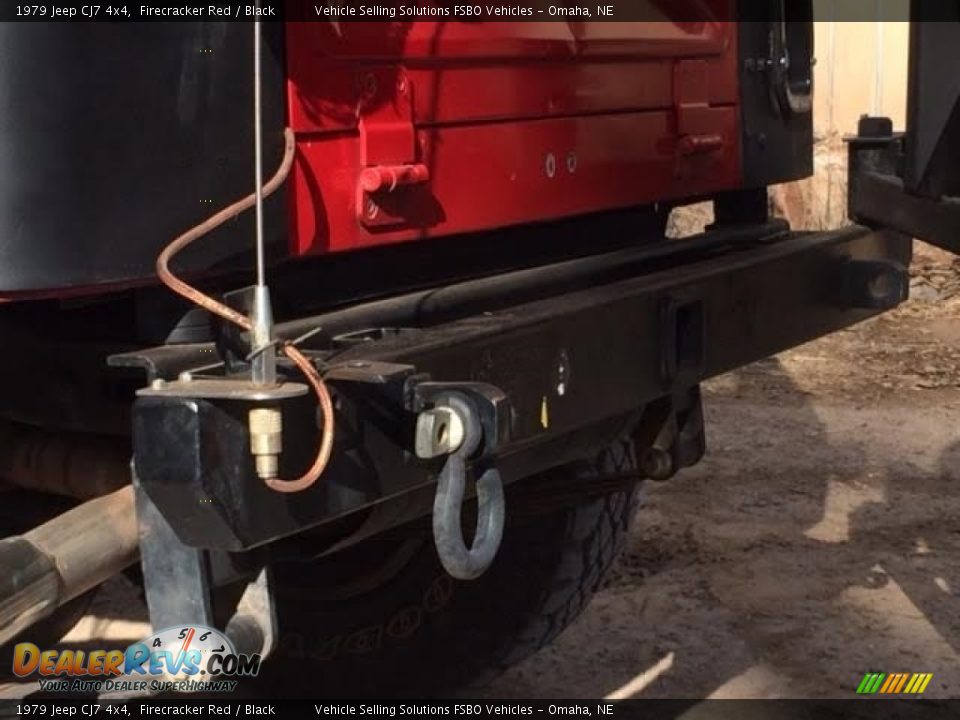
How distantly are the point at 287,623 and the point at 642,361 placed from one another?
924 millimetres

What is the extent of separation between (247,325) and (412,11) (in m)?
0.76

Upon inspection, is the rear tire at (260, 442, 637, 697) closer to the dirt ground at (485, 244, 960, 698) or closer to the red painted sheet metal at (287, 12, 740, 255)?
the dirt ground at (485, 244, 960, 698)

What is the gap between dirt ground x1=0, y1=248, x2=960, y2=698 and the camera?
3.64 metres

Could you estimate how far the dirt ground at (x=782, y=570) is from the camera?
3643mm

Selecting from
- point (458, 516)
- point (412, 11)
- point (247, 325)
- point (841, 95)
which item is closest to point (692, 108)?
point (412, 11)

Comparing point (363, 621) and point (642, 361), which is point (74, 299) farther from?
point (363, 621)

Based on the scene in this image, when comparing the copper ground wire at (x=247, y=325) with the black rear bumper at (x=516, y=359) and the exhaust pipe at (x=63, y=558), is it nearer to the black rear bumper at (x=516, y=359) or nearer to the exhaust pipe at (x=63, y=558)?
the black rear bumper at (x=516, y=359)

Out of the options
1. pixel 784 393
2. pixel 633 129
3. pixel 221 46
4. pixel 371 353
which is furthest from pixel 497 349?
pixel 784 393

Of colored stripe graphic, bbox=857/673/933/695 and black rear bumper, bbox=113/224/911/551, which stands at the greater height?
black rear bumper, bbox=113/224/911/551

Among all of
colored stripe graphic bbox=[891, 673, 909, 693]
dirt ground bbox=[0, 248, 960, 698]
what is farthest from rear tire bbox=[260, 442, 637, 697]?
colored stripe graphic bbox=[891, 673, 909, 693]

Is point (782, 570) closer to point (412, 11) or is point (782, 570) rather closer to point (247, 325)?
point (412, 11)

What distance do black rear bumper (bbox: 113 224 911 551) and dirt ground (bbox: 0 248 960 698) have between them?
0.91 metres

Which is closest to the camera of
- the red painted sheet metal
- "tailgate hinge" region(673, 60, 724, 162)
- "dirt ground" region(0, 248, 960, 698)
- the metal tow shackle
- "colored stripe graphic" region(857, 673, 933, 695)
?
the metal tow shackle

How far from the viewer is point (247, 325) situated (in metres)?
1.83
